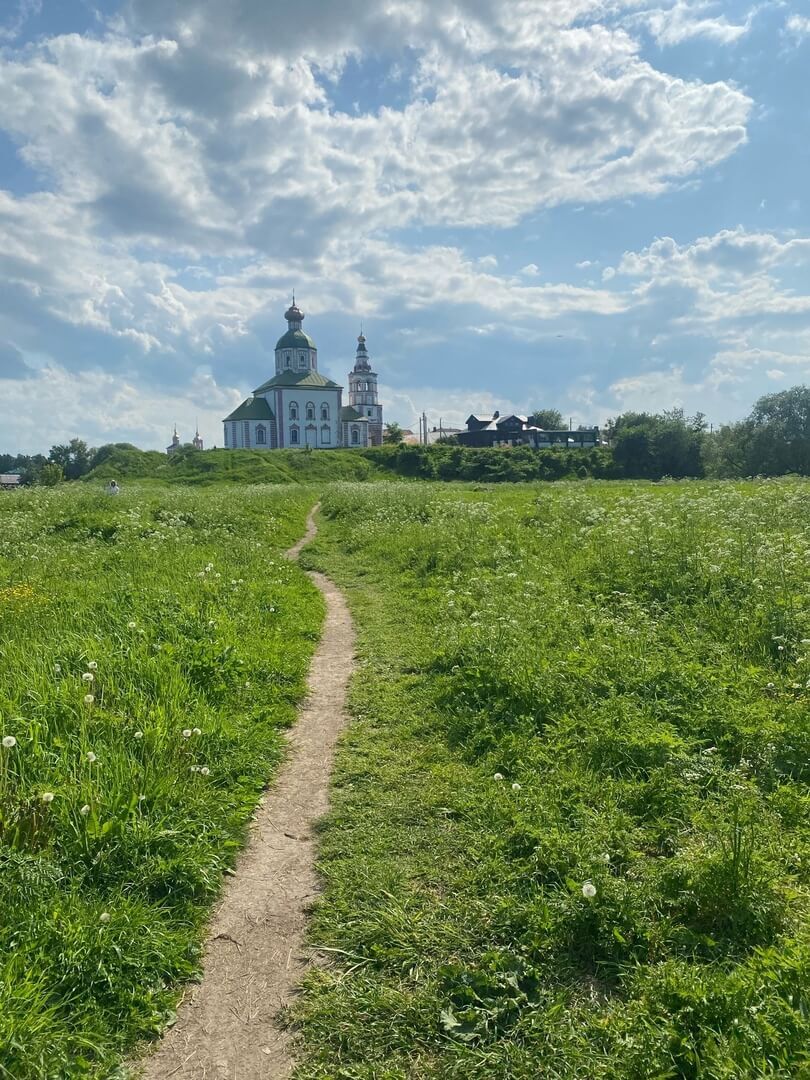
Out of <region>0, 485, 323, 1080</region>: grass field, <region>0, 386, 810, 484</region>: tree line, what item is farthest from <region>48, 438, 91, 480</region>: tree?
<region>0, 485, 323, 1080</region>: grass field

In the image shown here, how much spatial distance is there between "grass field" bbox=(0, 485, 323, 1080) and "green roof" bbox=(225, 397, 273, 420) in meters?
101

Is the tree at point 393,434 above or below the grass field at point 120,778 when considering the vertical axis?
above

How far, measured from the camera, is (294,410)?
357 feet

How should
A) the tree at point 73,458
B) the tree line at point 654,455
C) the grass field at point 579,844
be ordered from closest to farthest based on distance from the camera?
the grass field at point 579,844 < the tree line at point 654,455 < the tree at point 73,458

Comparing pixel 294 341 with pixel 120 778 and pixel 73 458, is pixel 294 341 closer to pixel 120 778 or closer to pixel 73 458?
pixel 73 458

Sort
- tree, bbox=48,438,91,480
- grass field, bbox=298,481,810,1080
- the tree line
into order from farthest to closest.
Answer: tree, bbox=48,438,91,480 < the tree line < grass field, bbox=298,481,810,1080

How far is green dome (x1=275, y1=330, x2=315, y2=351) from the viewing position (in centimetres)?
11400

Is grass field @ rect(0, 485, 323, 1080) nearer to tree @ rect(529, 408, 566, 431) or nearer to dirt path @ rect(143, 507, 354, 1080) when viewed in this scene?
dirt path @ rect(143, 507, 354, 1080)

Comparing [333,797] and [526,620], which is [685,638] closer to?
[526,620]

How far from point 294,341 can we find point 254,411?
14.8 metres

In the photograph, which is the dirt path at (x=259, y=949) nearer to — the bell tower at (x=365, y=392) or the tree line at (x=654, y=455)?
the tree line at (x=654, y=455)

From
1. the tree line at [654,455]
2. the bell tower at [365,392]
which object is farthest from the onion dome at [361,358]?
the tree line at [654,455]

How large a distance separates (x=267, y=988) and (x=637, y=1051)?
1897 millimetres

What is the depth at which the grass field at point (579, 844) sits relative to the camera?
10.3 feet
